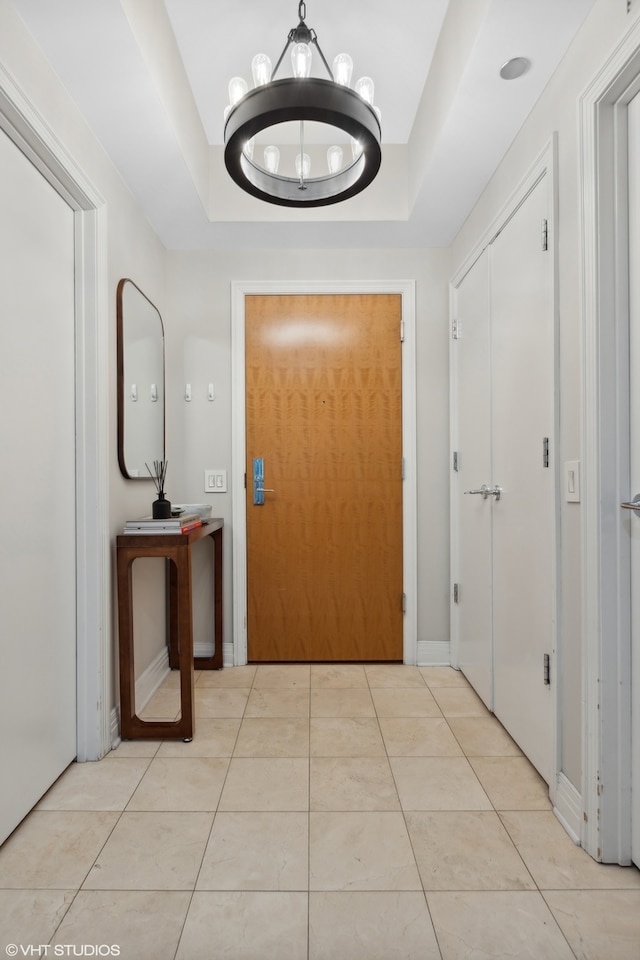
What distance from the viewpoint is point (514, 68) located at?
156cm

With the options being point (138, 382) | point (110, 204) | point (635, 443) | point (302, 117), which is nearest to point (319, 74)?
point (110, 204)

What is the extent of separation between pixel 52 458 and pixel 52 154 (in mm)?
948

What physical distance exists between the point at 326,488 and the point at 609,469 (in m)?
1.64

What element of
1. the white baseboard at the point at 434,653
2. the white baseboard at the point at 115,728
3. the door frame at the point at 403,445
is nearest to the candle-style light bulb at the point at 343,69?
the door frame at the point at 403,445

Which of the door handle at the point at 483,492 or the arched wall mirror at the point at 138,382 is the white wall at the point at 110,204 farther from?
the door handle at the point at 483,492

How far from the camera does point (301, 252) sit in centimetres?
281

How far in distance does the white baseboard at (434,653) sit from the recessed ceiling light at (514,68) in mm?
2471

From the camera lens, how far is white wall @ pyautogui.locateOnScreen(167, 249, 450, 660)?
2.80 m

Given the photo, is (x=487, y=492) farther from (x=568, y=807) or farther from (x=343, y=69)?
(x=343, y=69)

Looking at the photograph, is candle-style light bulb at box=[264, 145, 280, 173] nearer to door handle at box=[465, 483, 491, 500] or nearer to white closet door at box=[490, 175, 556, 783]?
white closet door at box=[490, 175, 556, 783]

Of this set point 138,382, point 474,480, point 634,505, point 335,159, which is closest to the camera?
point 634,505

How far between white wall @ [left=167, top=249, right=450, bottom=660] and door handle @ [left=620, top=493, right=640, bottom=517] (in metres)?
1.51

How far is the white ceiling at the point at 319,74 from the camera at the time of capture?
1461mm

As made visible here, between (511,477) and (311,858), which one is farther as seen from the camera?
(511,477)
